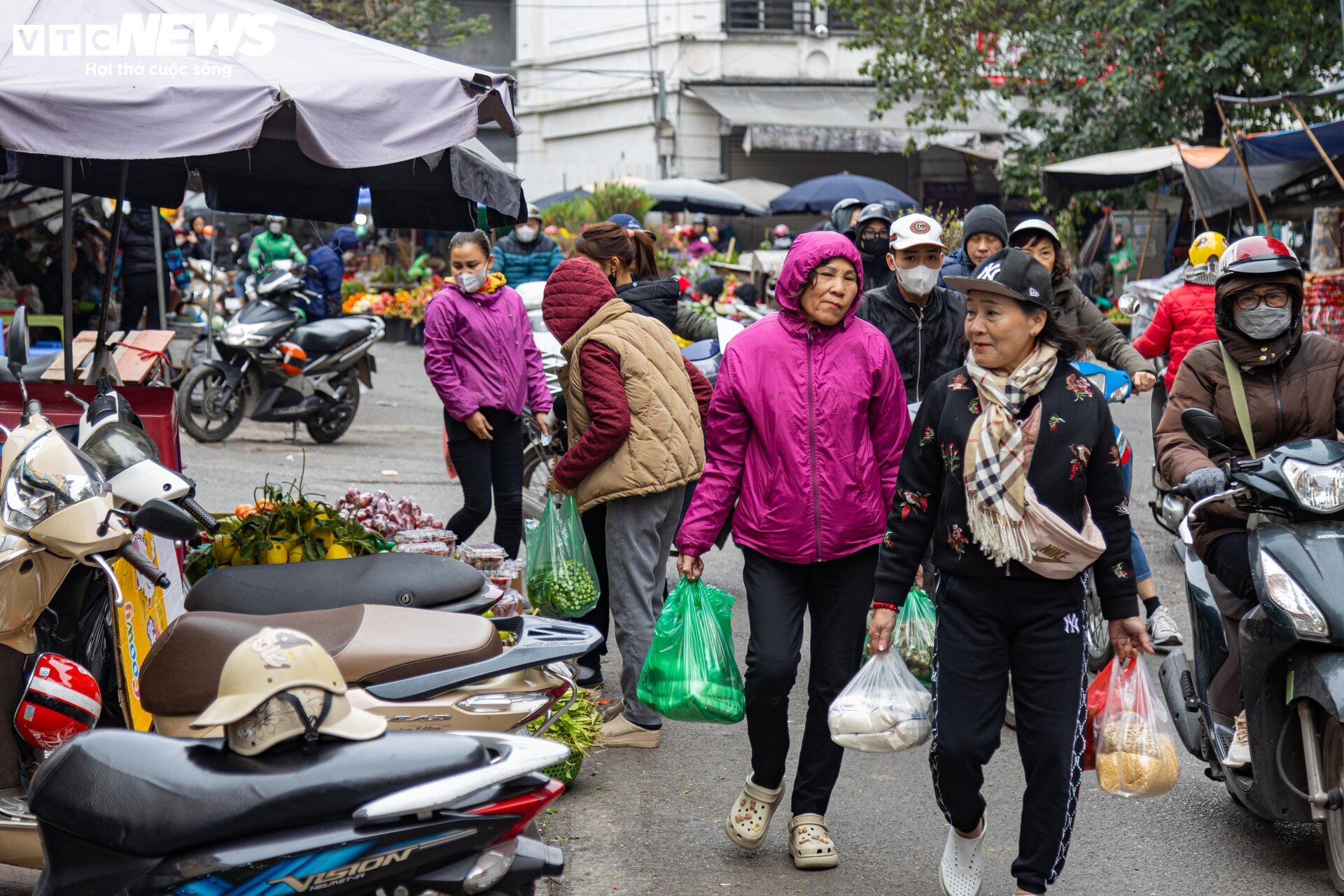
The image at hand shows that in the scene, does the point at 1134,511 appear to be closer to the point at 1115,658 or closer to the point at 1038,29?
the point at 1115,658

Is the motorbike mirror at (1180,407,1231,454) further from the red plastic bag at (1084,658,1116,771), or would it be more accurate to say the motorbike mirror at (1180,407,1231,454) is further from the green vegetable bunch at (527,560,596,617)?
the green vegetable bunch at (527,560,596,617)

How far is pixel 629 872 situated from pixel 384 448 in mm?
9709

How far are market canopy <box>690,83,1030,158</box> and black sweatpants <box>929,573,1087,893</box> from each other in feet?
85.6

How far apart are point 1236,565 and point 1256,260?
103 cm

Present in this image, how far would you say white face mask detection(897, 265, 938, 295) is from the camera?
5.93 metres

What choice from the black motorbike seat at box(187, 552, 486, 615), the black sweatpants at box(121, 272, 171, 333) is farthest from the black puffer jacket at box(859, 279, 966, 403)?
the black sweatpants at box(121, 272, 171, 333)

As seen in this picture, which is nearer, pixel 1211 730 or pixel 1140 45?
pixel 1211 730

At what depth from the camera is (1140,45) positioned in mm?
18484

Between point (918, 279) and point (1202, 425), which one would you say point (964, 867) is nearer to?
point (1202, 425)

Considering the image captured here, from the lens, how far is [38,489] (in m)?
3.79

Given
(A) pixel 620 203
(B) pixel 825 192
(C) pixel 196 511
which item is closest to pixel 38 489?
(C) pixel 196 511

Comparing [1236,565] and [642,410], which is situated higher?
[642,410]

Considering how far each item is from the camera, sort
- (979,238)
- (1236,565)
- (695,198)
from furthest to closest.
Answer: (695,198), (979,238), (1236,565)

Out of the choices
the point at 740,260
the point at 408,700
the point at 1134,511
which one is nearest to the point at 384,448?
the point at 1134,511
